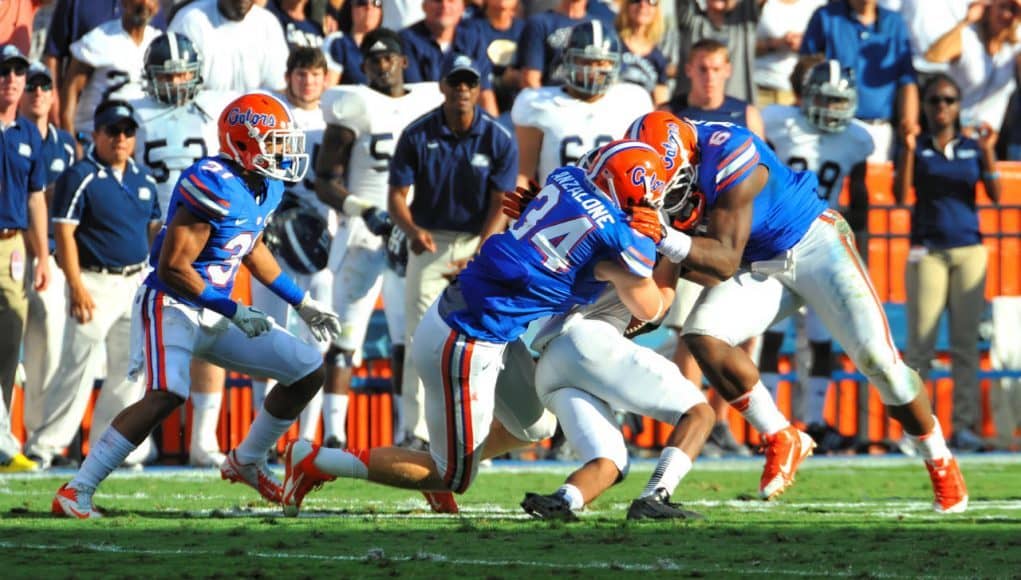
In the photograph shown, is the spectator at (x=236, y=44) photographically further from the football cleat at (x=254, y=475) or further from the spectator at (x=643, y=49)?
the football cleat at (x=254, y=475)

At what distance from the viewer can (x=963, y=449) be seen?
11602 mm

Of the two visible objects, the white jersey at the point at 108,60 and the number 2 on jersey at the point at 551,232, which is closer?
the number 2 on jersey at the point at 551,232

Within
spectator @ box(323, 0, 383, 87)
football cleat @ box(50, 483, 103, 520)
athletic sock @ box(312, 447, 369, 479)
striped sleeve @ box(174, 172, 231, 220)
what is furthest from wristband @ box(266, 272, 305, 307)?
spectator @ box(323, 0, 383, 87)

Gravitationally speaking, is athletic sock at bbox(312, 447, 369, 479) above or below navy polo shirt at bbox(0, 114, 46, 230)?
below

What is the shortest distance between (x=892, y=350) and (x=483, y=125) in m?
3.24

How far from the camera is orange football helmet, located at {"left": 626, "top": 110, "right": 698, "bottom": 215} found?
23.0ft

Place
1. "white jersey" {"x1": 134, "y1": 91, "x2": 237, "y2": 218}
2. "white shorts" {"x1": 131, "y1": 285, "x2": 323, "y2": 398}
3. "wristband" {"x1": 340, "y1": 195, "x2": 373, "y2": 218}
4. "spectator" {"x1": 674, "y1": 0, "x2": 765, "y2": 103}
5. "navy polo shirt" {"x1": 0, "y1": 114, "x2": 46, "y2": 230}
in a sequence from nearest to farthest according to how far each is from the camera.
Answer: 1. "white shorts" {"x1": 131, "y1": 285, "x2": 323, "y2": 398}
2. "navy polo shirt" {"x1": 0, "y1": 114, "x2": 46, "y2": 230}
3. "wristband" {"x1": 340, "y1": 195, "x2": 373, "y2": 218}
4. "white jersey" {"x1": 134, "y1": 91, "x2": 237, "y2": 218}
5. "spectator" {"x1": 674, "y1": 0, "x2": 765, "y2": 103}

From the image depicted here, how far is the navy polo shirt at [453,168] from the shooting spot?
1020 centimetres

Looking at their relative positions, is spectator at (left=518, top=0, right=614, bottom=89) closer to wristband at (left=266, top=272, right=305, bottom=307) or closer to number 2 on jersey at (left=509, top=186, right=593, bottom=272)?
wristband at (left=266, top=272, right=305, bottom=307)

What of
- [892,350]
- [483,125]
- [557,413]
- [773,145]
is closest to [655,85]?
[773,145]

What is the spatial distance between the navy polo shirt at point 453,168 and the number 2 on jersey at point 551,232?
3391 mm

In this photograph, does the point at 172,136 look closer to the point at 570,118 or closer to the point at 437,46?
the point at 437,46

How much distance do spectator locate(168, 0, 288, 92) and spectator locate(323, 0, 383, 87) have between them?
1.05 ft

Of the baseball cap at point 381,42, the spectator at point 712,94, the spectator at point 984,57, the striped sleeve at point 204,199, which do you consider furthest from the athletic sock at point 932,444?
the spectator at point 984,57
